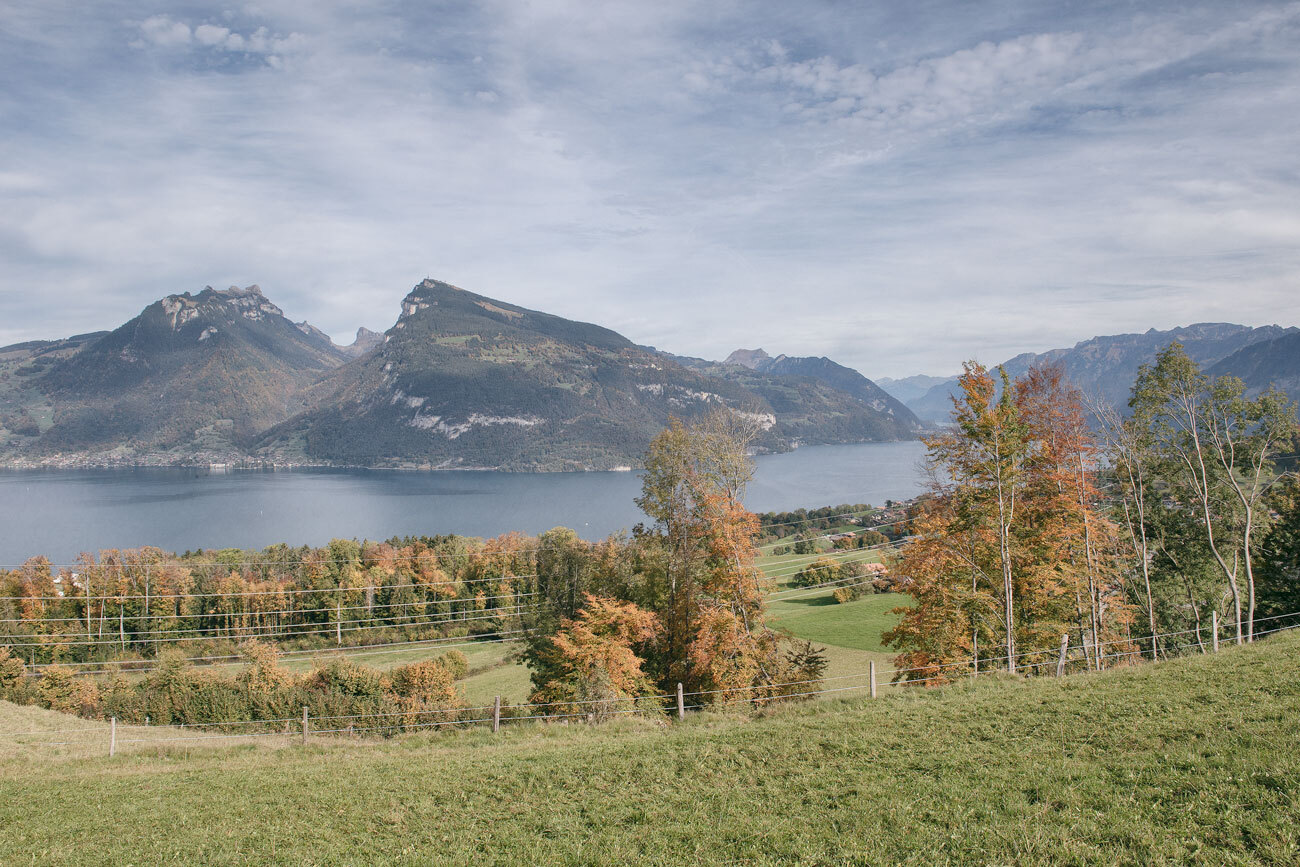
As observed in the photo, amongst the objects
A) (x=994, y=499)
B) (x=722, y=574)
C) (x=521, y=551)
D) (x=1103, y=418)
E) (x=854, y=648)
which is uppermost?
(x=1103, y=418)

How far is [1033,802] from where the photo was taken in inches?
270

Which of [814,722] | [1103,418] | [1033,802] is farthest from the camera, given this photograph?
[1103,418]

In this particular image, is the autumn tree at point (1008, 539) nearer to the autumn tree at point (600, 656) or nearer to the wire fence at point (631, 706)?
the wire fence at point (631, 706)

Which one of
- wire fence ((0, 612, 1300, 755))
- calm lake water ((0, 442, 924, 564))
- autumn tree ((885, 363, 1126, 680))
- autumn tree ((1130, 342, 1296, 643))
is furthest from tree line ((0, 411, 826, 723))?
calm lake water ((0, 442, 924, 564))

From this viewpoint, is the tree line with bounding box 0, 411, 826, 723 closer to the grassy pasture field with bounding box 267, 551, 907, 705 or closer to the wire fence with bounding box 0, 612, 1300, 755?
the wire fence with bounding box 0, 612, 1300, 755

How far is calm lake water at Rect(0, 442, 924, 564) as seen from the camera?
9469cm

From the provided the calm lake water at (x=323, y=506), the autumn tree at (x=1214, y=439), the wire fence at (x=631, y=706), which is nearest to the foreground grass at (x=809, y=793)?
the wire fence at (x=631, y=706)

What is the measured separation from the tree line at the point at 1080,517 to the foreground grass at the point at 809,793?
716 centimetres

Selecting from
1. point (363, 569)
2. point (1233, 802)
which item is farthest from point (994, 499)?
point (363, 569)

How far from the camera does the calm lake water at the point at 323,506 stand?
94.7 m

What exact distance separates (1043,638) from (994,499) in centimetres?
486

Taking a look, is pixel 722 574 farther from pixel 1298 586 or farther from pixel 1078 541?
pixel 1298 586

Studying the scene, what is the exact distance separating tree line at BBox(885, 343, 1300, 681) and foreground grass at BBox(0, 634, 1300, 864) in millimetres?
7157

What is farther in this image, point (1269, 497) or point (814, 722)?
point (1269, 497)
